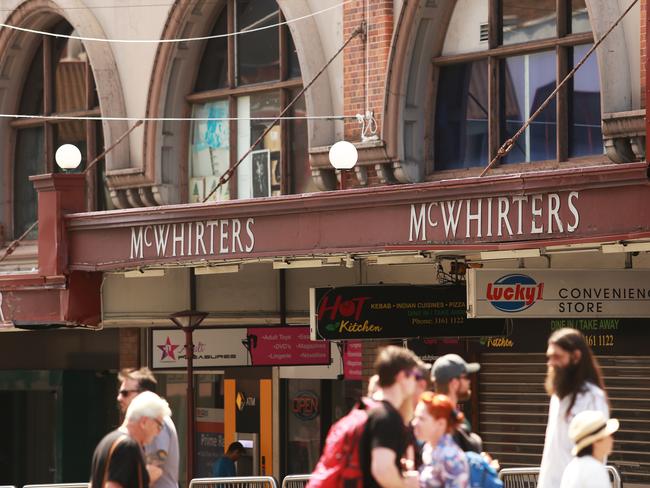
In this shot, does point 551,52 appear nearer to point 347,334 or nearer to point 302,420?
point 347,334

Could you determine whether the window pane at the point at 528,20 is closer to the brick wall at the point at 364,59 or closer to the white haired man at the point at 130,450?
the brick wall at the point at 364,59

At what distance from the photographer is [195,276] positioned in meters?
19.9

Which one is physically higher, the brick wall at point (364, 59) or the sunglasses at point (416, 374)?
the brick wall at point (364, 59)

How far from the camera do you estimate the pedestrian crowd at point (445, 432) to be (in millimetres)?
8445

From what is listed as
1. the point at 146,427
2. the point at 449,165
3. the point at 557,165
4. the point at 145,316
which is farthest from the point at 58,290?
the point at 146,427

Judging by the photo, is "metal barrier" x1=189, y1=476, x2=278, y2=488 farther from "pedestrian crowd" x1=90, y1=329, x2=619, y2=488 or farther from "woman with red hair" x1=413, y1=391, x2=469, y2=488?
"woman with red hair" x1=413, y1=391, x2=469, y2=488

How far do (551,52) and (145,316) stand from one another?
247 inches

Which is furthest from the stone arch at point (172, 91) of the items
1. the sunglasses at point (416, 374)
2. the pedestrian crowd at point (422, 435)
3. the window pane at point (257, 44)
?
the sunglasses at point (416, 374)

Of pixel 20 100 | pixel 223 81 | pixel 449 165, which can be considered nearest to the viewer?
pixel 449 165

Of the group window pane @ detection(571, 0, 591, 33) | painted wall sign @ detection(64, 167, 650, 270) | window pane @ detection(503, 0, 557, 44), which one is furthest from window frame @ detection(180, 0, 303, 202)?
window pane @ detection(571, 0, 591, 33)

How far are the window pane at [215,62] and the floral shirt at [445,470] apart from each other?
12480mm

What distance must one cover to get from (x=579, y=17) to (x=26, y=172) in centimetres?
1023

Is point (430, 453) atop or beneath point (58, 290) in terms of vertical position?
beneath

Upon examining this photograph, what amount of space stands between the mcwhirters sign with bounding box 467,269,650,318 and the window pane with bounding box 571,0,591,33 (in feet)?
9.17
